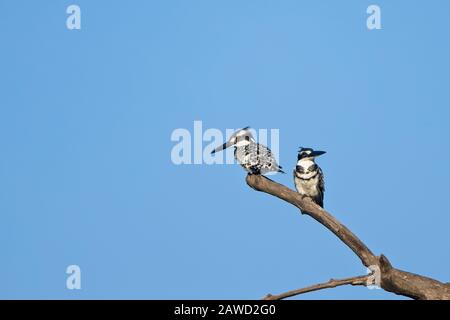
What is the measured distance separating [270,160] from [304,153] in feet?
2.24

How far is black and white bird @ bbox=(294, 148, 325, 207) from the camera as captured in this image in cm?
1380

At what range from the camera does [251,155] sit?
43.0ft

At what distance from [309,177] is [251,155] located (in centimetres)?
110

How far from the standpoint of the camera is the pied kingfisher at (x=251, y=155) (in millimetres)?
12930

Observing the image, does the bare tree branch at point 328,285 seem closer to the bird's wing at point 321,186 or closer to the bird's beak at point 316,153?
the bird's beak at point 316,153

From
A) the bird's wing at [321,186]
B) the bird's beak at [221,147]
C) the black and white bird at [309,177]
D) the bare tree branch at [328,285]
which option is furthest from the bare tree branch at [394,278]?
the bird's beak at [221,147]

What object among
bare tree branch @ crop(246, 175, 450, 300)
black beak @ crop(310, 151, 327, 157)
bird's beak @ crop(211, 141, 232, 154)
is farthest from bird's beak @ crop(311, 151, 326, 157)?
bare tree branch @ crop(246, 175, 450, 300)

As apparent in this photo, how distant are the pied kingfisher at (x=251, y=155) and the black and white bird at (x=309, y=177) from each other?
18.2 inches
